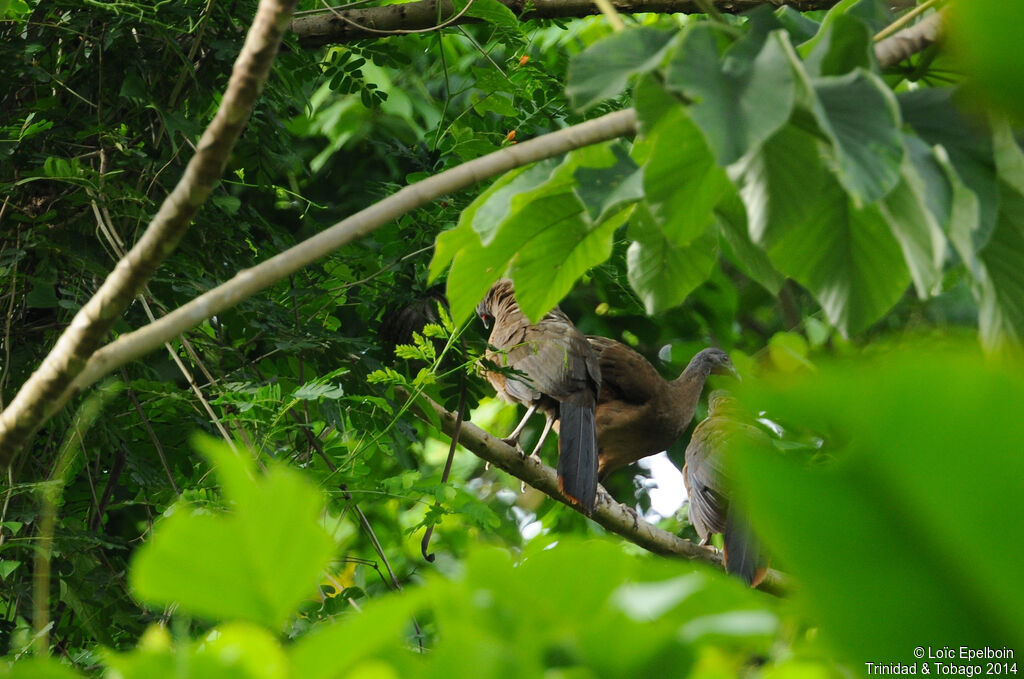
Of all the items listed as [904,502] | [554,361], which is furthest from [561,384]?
[904,502]

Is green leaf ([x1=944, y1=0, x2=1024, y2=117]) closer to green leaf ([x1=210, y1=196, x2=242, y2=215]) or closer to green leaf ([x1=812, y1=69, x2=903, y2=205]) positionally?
green leaf ([x1=812, y1=69, x2=903, y2=205])

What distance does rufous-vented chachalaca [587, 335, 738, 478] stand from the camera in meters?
3.97

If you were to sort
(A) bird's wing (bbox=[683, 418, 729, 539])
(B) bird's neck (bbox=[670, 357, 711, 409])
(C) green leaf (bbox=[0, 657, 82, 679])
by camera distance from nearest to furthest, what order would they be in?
(C) green leaf (bbox=[0, 657, 82, 679]) → (A) bird's wing (bbox=[683, 418, 729, 539]) → (B) bird's neck (bbox=[670, 357, 711, 409])

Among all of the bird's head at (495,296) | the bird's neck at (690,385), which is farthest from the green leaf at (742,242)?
the bird's neck at (690,385)

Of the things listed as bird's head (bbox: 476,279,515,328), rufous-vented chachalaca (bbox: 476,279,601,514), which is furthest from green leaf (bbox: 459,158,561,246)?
bird's head (bbox: 476,279,515,328)

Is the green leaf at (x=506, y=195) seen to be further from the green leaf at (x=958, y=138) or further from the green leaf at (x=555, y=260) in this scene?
the green leaf at (x=958, y=138)

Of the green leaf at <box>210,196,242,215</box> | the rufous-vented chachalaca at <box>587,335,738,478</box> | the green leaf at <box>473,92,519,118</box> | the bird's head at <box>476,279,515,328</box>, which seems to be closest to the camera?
the green leaf at <box>210,196,242,215</box>

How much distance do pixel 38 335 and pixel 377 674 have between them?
192 cm

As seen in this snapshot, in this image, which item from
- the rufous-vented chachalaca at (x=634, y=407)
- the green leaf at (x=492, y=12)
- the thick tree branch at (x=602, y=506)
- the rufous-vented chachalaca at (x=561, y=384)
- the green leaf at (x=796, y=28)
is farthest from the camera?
the rufous-vented chachalaca at (x=634, y=407)

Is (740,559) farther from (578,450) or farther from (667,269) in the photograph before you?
(667,269)

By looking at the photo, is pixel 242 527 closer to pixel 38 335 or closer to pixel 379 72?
pixel 38 335

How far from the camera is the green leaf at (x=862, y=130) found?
25.6 inches

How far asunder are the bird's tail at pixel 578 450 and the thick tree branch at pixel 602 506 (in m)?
0.05

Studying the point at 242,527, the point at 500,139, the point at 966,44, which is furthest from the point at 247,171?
the point at 966,44
